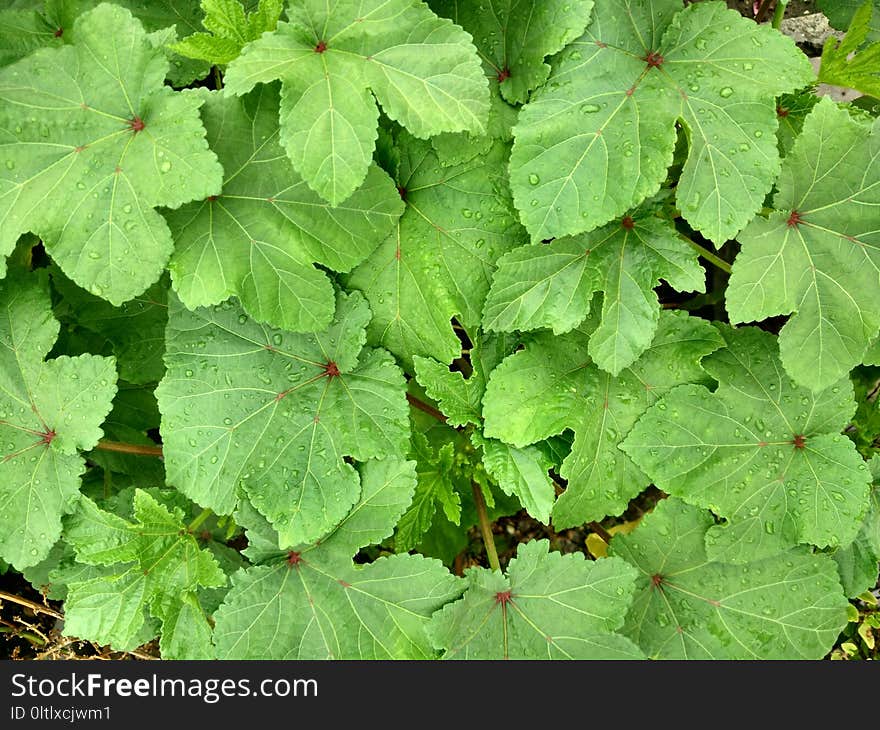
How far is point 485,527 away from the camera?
2.86 m

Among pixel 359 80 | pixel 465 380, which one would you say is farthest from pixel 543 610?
pixel 359 80

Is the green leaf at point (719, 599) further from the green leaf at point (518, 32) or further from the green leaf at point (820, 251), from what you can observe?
the green leaf at point (518, 32)

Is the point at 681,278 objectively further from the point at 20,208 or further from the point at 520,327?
the point at 20,208

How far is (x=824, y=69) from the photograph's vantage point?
2.43 metres

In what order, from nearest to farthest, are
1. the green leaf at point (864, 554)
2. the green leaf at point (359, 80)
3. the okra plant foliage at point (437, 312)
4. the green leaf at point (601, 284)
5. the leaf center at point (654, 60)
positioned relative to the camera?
the green leaf at point (359, 80) < the okra plant foliage at point (437, 312) < the leaf center at point (654, 60) < the green leaf at point (601, 284) < the green leaf at point (864, 554)

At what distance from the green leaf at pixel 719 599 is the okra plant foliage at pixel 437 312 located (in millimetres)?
11

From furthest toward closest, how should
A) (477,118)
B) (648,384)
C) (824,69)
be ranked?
(648,384), (824,69), (477,118)

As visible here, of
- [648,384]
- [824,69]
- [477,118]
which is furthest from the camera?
[648,384]

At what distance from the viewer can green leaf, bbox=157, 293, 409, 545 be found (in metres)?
2.46

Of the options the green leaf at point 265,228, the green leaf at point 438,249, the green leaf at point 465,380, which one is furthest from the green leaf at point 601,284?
the green leaf at point 265,228

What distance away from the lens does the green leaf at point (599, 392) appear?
8.40 feet

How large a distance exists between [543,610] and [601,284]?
1119mm
